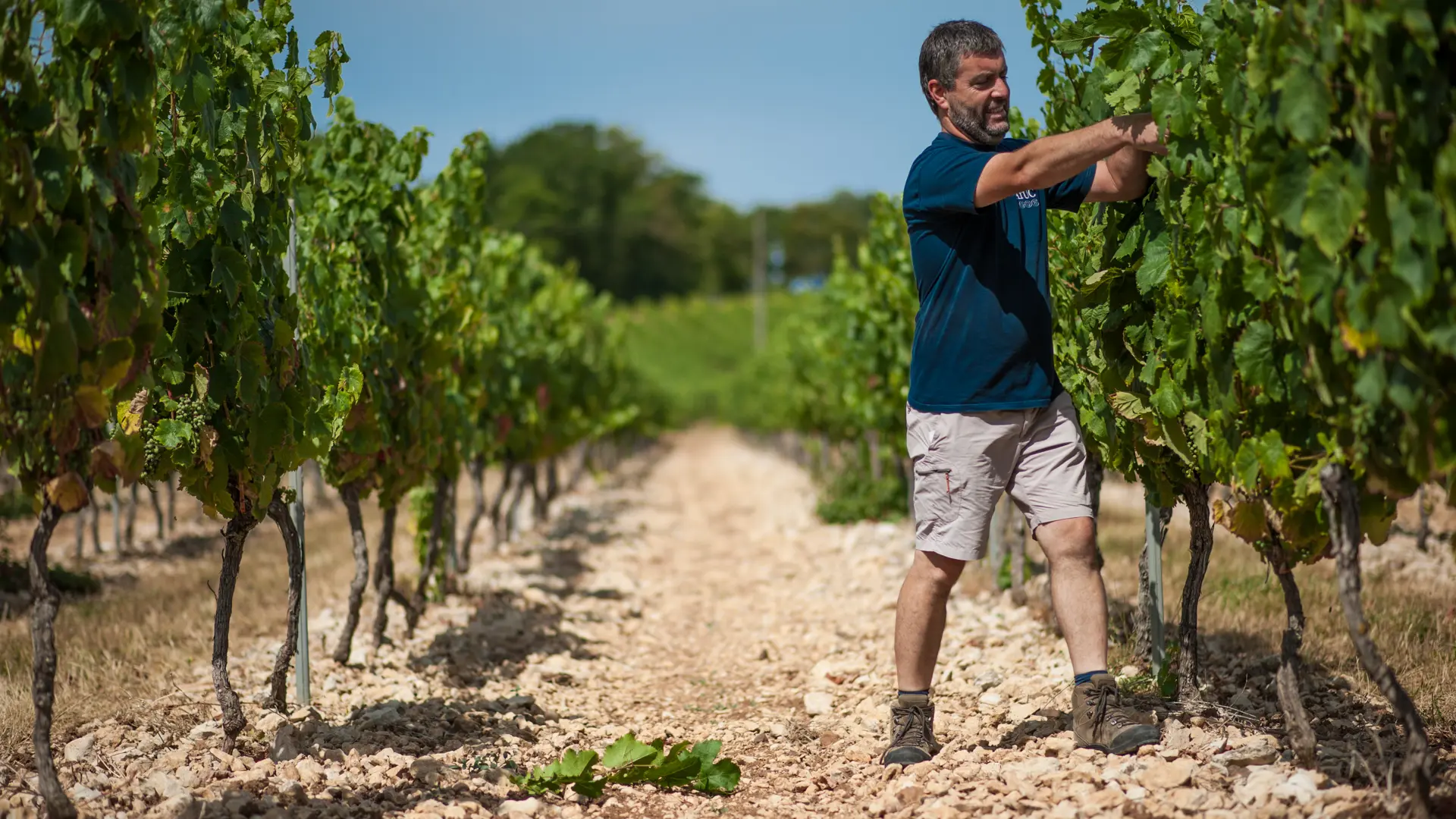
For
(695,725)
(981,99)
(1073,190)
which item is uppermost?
(981,99)

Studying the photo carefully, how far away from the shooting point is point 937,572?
10.8 feet

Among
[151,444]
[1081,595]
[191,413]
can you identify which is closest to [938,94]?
[1081,595]

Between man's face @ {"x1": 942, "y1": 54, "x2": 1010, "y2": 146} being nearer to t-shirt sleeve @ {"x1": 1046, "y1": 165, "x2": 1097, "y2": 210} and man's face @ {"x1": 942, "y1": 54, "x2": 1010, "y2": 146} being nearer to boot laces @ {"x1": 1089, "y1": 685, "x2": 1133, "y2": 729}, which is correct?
t-shirt sleeve @ {"x1": 1046, "y1": 165, "x2": 1097, "y2": 210}

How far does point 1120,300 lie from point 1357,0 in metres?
1.32

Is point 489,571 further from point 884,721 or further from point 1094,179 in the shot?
point 1094,179

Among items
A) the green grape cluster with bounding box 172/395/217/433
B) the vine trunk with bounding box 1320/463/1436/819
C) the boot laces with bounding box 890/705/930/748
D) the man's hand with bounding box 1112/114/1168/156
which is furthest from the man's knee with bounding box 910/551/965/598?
the green grape cluster with bounding box 172/395/217/433

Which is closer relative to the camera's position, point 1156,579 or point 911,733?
point 911,733

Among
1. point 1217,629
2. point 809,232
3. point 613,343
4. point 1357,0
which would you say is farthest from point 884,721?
point 809,232

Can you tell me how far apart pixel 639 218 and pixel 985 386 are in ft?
237

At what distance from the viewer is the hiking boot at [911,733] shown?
334cm

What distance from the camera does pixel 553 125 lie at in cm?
8319

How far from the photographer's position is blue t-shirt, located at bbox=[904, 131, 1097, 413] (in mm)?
3195

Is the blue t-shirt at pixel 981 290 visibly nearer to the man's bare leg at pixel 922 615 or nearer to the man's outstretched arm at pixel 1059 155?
the man's outstretched arm at pixel 1059 155

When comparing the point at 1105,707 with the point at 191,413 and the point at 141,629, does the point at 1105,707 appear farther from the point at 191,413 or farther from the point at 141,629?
the point at 141,629
